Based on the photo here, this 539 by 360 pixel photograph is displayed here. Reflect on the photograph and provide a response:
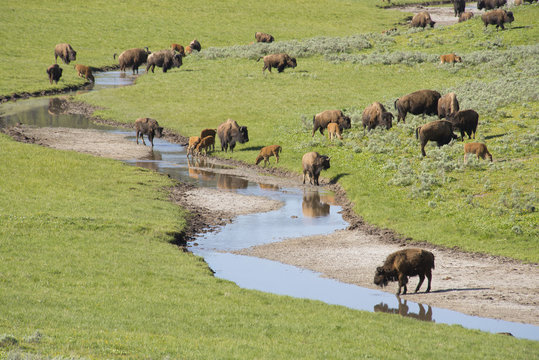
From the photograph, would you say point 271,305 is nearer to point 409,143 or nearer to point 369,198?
point 369,198

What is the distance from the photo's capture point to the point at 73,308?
51.6 feet

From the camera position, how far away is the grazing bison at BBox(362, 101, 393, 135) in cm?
4050

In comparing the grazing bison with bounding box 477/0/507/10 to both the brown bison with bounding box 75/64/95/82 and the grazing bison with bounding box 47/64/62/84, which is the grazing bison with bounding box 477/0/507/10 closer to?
the brown bison with bounding box 75/64/95/82

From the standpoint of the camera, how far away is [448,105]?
128ft

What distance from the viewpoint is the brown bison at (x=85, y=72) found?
65312mm

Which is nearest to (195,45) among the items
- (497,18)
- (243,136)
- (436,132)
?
(497,18)

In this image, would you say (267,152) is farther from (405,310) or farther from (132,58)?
(132,58)

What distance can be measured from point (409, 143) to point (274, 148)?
7.20 metres

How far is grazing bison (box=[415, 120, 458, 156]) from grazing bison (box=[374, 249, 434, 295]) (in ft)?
50.7

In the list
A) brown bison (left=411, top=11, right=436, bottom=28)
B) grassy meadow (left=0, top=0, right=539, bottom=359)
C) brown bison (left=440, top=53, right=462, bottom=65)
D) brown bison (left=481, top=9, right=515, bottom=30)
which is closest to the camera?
grassy meadow (left=0, top=0, right=539, bottom=359)

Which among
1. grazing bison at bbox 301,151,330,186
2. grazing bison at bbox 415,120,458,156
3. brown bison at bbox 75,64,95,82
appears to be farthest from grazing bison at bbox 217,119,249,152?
brown bison at bbox 75,64,95,82

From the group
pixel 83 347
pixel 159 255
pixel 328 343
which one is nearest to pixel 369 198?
pixel 159 255

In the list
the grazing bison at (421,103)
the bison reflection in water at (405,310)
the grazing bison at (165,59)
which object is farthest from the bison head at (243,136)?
the grazing bison at (165,59)

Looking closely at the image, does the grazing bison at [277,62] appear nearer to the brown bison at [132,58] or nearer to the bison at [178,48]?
the brown bison at [132,58]
